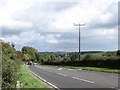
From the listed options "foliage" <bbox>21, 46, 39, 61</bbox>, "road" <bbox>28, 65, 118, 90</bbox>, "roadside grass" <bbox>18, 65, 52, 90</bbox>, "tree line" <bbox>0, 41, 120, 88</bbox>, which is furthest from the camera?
"foliage" <bbox>21, 46, 39, 61</bbox>

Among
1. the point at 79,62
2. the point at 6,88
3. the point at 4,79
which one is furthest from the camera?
the point at 79,62

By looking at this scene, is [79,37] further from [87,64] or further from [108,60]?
[108,60]

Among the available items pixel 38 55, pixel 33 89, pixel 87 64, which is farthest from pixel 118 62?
pixel 38 55

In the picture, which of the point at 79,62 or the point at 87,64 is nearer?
the point at 87,64

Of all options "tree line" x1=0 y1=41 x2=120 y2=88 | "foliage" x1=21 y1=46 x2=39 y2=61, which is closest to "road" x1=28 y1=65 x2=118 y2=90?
"tree line" x1=0 y1=41 x2=120 y2=88

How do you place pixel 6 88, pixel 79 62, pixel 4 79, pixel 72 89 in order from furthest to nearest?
pixel 79 62 < pixel 72 89 < pixel 4 79 < pixel 6 88

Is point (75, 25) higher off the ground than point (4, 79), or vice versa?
point (75, 25)

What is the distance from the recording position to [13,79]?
17.7 m

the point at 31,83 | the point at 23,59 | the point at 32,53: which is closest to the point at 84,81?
the point at 31,83

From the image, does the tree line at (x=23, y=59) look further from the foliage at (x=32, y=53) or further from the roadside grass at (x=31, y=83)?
the roadside grass at (x=31, y=83)

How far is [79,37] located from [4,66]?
239 ft

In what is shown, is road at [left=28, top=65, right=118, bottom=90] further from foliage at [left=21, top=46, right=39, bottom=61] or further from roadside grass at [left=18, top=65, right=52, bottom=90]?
foliage at [left=21, top=46, right=39, bottom=61]

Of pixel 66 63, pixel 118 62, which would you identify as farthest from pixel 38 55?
pixel 118 62

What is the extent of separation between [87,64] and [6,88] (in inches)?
2596
